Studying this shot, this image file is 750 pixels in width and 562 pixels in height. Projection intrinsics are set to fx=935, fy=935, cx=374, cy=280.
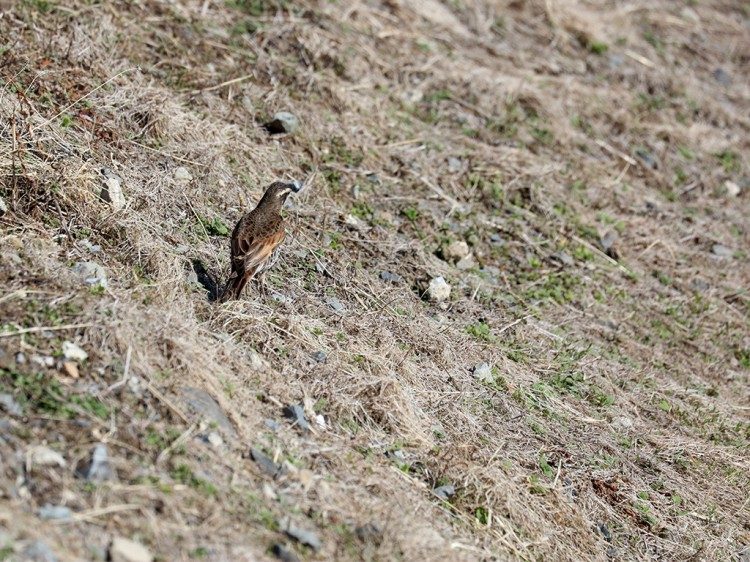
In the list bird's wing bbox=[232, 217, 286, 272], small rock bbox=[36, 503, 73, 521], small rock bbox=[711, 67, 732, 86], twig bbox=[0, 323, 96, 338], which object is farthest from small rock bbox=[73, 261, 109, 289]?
small rock bbox=[711, 67, 732, 86]

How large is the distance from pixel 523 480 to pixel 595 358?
2.16m

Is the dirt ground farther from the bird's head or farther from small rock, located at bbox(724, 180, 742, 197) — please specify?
the bird's head

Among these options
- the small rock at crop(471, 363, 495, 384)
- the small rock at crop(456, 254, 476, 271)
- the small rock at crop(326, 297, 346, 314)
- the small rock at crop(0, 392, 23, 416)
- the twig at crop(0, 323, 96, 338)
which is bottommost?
the small rock at crop(456, 254, 476, 271)

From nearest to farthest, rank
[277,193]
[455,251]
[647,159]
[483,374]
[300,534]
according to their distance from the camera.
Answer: [300,534]
[483,374]
[277,193]
[455,251]
[647,159]

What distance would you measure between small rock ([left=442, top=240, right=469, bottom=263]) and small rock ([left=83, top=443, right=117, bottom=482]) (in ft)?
15.1

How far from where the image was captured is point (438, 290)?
8203 mm

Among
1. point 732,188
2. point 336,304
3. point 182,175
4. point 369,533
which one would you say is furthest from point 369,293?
point 732,188

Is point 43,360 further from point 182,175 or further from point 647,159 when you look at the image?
point 647,159

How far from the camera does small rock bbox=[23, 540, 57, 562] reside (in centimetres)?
420

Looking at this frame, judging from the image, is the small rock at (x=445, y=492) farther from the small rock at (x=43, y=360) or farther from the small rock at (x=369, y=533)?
the small rock at (x=43, y=360)

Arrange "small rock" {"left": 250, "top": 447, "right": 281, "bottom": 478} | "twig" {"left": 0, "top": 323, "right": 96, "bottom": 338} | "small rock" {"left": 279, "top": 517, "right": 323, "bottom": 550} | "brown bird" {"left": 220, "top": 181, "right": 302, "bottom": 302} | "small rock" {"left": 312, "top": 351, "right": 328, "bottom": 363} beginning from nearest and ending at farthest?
"small rock" {"left": 279, "top": 517, "right": 323, "bottom": 550} < "twig" {"left": 0, "top": 323, "right": 96, "bottom": 338} < "small rock" {"left": 250, "top": 447, "right": 281, "bottom": 478} < "small rock" {"left": 312, "top": 351, "right": 328, "bottom": 363} < "brown bird" {"left": 220, "top": 181, "right": 302, "bottom": 302}

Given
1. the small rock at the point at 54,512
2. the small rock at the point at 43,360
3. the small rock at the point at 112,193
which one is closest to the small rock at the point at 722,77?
the small rock at the point at 112,193

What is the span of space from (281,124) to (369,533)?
16.7ft

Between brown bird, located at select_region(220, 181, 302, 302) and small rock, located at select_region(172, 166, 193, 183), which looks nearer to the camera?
brown bird, located at select_region(220, 181, 302, 302)
